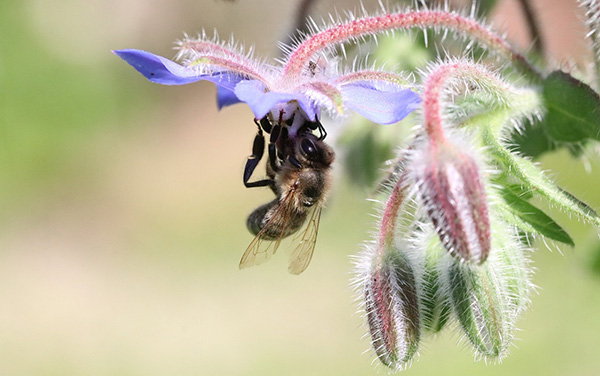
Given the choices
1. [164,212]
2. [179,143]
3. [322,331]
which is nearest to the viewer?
[322,331]

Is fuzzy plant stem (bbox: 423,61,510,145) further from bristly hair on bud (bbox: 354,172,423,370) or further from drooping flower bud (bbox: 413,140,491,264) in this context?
bristly hair on bud (bbox: 354,172,423,370)

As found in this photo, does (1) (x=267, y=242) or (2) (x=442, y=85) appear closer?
(2) (x=442, y=85)

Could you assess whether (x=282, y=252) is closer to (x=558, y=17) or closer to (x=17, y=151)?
(x=17, y=151)

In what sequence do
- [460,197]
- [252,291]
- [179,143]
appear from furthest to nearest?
[179,143] < [252,291] < [460,197]

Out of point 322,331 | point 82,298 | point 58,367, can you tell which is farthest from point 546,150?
point 82,298

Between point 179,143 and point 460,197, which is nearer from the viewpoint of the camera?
point 460,197

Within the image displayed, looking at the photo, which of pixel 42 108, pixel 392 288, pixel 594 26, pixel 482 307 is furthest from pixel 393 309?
pixel 42 108

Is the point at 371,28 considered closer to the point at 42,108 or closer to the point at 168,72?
the point at 168,72
